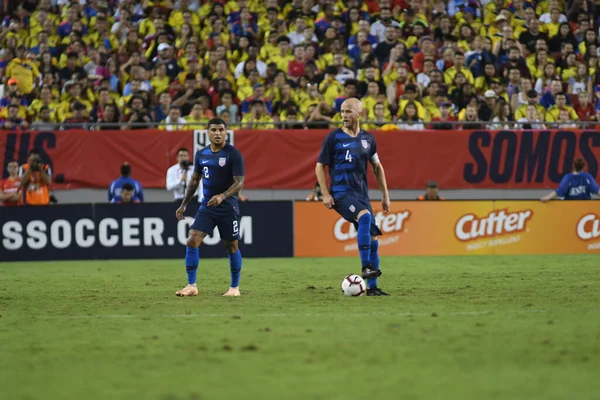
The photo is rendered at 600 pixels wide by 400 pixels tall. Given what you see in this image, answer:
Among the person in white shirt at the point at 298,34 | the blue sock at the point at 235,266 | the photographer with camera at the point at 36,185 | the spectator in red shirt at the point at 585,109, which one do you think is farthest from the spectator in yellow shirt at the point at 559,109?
the blue sock at the point at 235,266

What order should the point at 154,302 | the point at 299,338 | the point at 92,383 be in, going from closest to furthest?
the point at 92,383, the point at 299,338, the point at 154,302

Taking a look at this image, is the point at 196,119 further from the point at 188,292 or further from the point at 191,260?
the point at 188,292

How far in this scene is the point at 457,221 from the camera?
20.0 metres

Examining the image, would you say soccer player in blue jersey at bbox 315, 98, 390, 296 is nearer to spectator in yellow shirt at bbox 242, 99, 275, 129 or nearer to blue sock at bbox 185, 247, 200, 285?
blue sock at bbox 185, 247, 200, 285

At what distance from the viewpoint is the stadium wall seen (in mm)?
19562

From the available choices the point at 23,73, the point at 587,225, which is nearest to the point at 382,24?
the point at 587,225

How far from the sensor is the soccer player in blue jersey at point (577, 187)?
796 inches

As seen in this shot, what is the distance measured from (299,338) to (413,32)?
1651cm

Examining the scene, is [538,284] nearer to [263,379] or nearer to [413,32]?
[263,379]

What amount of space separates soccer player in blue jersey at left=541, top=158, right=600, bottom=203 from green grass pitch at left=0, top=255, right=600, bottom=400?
658 cm

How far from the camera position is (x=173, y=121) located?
21.1 m

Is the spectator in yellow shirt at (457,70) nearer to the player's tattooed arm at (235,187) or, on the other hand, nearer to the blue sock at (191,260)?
the player's tattooed arm at (235,187)

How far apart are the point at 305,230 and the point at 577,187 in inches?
221

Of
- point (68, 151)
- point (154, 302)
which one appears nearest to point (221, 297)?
point (154, 302)
